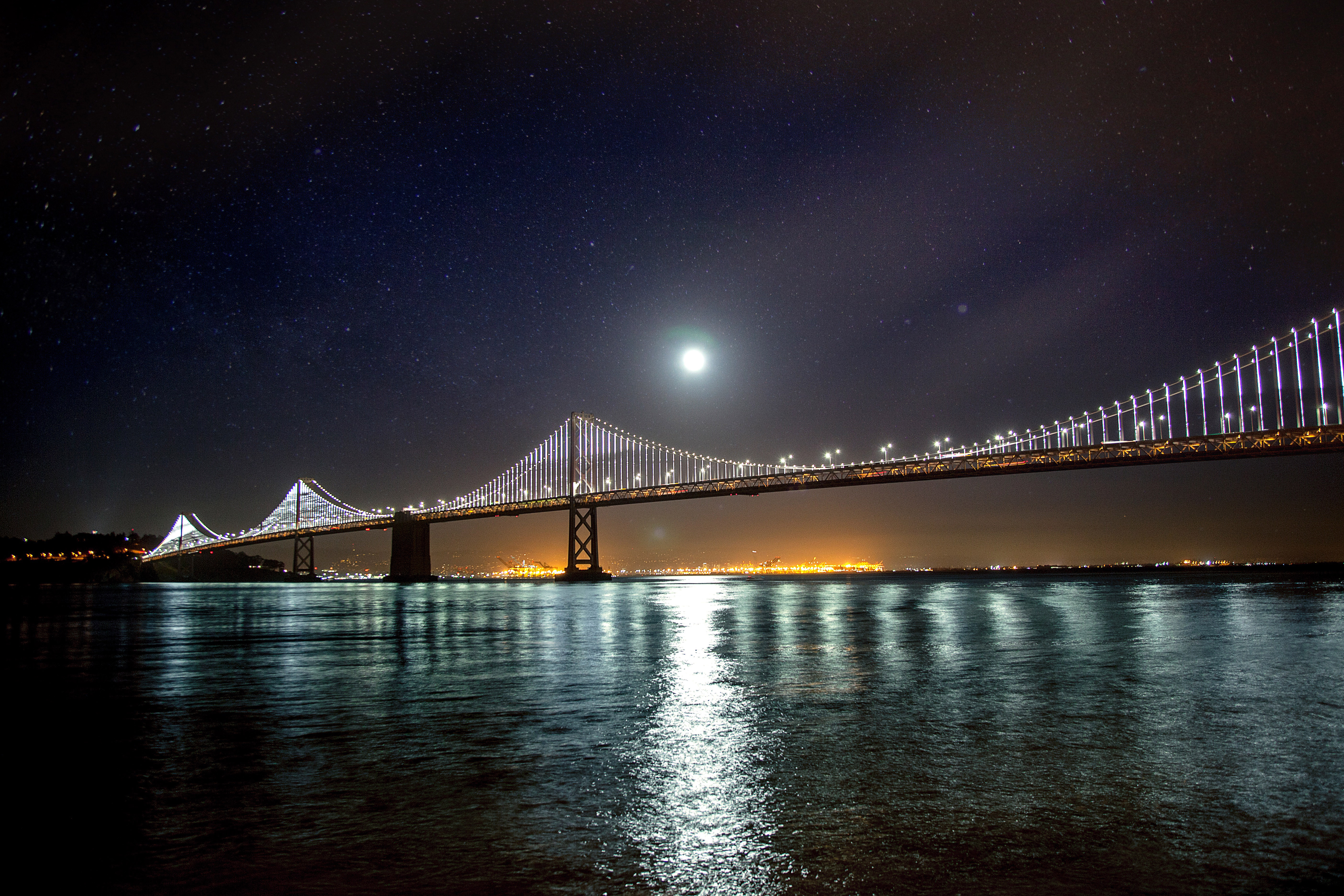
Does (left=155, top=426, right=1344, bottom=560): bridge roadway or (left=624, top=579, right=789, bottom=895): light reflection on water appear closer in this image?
(left=624, top=579, right=789, bottom=895): light reflection on water

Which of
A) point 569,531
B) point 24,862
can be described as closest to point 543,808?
point 24,862

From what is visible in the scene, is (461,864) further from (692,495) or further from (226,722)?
(692,495)

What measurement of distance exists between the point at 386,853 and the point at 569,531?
216ft

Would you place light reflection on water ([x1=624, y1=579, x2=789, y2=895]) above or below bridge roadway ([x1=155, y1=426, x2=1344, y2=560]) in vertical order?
below

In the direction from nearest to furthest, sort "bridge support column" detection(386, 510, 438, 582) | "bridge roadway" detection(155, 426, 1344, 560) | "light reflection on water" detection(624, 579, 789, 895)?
"light reflection on water" detection(624, 579, 789, 895)
"bridge roadway" detection(155, 426, 1344, 560)
"bridge support column" detection(386, 510, 438, 582)

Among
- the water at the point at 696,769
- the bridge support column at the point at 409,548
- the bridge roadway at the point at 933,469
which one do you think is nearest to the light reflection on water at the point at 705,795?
the water at the point at 696,769

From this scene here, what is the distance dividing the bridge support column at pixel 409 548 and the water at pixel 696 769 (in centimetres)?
5829

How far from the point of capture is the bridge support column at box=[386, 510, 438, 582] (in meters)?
71.2

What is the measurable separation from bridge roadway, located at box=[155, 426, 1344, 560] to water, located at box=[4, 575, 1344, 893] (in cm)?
3461

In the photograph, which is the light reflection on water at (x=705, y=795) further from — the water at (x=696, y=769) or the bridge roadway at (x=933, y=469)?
the bridge roadway at (x=933, y=469)

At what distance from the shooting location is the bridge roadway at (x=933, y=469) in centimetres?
4247

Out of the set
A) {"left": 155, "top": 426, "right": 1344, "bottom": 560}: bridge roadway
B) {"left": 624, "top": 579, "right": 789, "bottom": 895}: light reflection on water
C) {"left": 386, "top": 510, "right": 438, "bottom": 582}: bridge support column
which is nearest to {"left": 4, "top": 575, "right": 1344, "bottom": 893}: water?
{"left": 624, "top": 579, "right": 789, "bottom": 895}: light reflection on water

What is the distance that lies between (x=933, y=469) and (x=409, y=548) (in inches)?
1688

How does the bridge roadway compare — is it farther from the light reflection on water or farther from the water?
the light reflection on water
